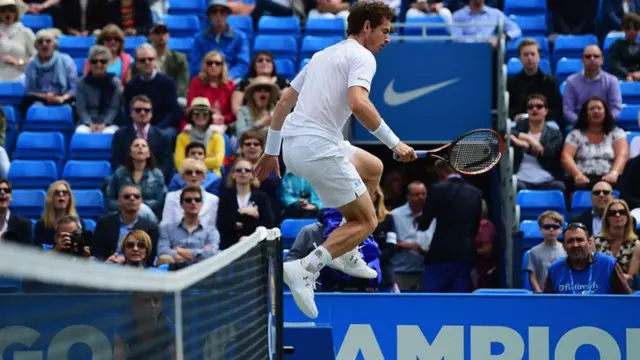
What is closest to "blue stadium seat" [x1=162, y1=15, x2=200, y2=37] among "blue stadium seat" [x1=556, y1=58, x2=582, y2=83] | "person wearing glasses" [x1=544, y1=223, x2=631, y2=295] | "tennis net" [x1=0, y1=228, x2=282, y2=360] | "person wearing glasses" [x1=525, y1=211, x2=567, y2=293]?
"blue stadium seat" [x1=556, y1=58, x2=582, y2=83]

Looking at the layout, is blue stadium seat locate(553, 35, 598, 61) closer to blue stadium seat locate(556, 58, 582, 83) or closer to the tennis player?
blue stadium seat locate(556, 58, 582, 83)

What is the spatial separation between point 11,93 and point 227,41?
2.36 m

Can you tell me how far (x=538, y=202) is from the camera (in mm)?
11711

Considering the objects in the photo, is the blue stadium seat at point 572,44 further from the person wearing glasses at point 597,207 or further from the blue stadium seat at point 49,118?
the blue stadium seat at point 49,118

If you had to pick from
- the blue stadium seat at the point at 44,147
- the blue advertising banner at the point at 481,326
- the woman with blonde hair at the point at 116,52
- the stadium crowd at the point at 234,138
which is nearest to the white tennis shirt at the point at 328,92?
the stadium crowd at the point at 234,138

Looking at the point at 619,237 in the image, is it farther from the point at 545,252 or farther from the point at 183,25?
the point at 183,25

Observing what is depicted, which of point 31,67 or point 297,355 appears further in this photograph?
point 31,67

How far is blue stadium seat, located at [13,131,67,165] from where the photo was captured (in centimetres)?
1297

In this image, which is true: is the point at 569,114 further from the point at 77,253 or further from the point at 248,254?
the point at 248,254

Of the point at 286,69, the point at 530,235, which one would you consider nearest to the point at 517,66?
the point at 286,69

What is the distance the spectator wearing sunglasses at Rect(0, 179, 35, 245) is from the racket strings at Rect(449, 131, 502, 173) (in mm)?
5104

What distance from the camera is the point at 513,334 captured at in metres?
8.42

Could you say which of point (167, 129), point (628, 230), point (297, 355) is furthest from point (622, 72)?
point (297, 355)

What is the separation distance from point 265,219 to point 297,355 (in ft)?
14.1
